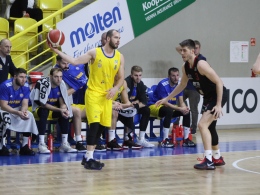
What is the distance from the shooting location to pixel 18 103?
6.36 meters

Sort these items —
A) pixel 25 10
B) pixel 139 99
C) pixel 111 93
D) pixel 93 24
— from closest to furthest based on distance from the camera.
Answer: pixel 111 93, pixel 139 99, pixel 93 24, pixel 25 10

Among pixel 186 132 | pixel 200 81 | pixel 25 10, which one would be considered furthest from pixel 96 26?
pixel 200 81

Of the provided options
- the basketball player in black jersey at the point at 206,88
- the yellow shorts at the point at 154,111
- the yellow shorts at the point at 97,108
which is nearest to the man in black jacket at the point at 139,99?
the yellow shorts at the point at 154,111

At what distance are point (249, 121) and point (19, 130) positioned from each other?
7.13 m

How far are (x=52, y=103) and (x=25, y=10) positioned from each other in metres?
3.73

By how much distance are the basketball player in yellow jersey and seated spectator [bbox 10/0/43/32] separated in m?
4.79

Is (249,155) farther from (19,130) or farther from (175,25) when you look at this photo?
(175,25)

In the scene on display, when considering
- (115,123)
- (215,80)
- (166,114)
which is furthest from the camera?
(166,114)

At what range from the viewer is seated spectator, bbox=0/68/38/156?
6.17 metres

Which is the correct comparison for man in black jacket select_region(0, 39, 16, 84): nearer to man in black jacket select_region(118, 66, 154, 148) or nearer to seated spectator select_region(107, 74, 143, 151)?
seated spectator select_region(107, 74, 143, 151)

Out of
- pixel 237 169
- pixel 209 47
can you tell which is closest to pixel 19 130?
pixel 237 169

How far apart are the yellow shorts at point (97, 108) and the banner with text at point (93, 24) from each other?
12.5 feet

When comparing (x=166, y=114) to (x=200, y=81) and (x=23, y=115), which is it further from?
(x=23, y=115)

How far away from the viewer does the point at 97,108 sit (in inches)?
199
